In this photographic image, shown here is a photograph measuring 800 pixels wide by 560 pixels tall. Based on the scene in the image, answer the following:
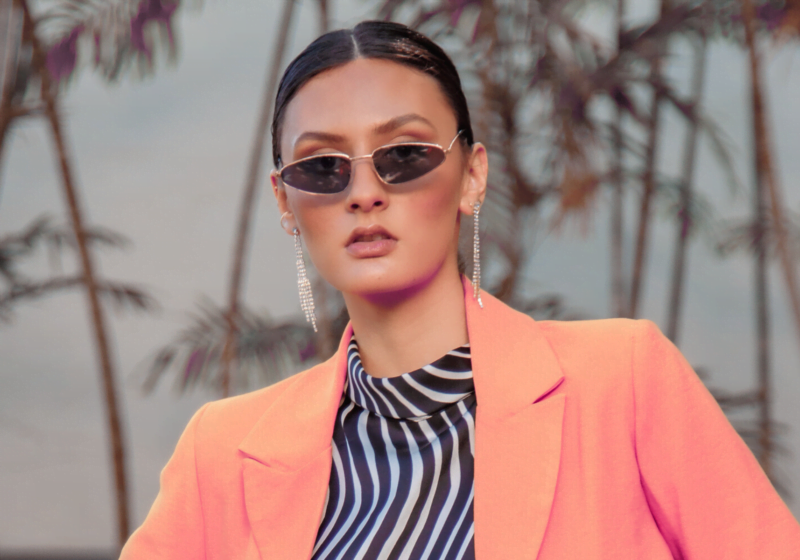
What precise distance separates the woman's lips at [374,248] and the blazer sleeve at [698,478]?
341 mm

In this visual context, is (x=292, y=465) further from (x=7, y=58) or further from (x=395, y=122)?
(x=7, y=58)

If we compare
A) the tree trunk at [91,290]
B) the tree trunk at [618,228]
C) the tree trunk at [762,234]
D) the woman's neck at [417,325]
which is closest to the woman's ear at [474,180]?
the woman's neck at [417,325]

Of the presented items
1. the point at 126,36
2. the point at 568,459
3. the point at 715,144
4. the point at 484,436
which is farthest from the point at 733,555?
the point at 126,36

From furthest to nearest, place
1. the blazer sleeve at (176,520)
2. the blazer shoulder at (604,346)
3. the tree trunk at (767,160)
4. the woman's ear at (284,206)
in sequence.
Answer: the tree trunk at (767,160)
the woman's ear at (284,206)
the blazer sleeve at (176,520)
the blazer shoulder at (604,346)

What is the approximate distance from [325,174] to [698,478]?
570 millimetres

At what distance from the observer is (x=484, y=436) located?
94 centimetres

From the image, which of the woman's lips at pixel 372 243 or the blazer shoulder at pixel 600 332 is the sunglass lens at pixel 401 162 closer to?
the woman's lips at pixel 372 243

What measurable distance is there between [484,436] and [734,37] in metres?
2.56

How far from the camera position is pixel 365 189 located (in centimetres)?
97

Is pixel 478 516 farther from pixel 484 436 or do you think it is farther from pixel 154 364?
pixel 154 364

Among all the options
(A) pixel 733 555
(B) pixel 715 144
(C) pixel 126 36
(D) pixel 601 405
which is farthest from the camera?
(C) pixel 126 36

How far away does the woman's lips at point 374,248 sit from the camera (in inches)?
38.3

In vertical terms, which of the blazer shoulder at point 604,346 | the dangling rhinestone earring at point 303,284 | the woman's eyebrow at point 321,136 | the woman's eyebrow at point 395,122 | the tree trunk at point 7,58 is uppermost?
the tree trunk at point 7,58

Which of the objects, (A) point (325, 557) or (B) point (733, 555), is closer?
(B) point (733, 555)
